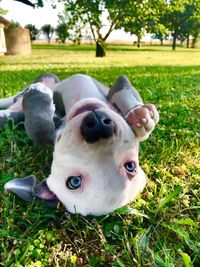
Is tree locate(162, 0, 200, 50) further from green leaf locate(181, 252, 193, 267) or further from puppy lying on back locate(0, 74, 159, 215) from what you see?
green leaf locate(181, 252, 193, 267)

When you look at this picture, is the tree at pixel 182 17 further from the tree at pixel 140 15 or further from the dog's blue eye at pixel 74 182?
the dog's blue eye at pixel 74 182

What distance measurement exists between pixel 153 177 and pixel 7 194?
3.58ft

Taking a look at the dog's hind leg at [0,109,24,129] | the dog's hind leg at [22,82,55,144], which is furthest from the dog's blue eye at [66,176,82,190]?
the dog's hind leg at [0,109,24,129]

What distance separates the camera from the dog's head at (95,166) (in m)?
2.04

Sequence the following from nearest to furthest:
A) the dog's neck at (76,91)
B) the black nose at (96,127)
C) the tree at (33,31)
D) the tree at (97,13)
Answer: the black nose at (96,127), the dog's neck at (76,91), the tree at (97,13), the tree at (33,31)

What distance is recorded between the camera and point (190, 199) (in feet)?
8.54

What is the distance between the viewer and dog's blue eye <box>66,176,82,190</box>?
6.88 feet

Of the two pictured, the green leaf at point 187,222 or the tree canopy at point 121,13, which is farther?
the tree canopy at point 121,13

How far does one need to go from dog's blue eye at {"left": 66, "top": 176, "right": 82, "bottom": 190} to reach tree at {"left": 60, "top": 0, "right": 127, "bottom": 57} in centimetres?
1798

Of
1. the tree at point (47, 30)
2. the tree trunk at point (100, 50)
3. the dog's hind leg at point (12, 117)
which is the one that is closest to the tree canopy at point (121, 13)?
the tree trunk at point (100, 50)

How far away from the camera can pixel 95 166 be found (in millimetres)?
2086

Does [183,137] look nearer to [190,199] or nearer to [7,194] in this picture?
[190,199]

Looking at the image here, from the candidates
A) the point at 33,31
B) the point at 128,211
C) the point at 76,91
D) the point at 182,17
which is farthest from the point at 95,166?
the point at 33,31

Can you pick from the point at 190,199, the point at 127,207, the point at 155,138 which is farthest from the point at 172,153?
the point at 127,207
